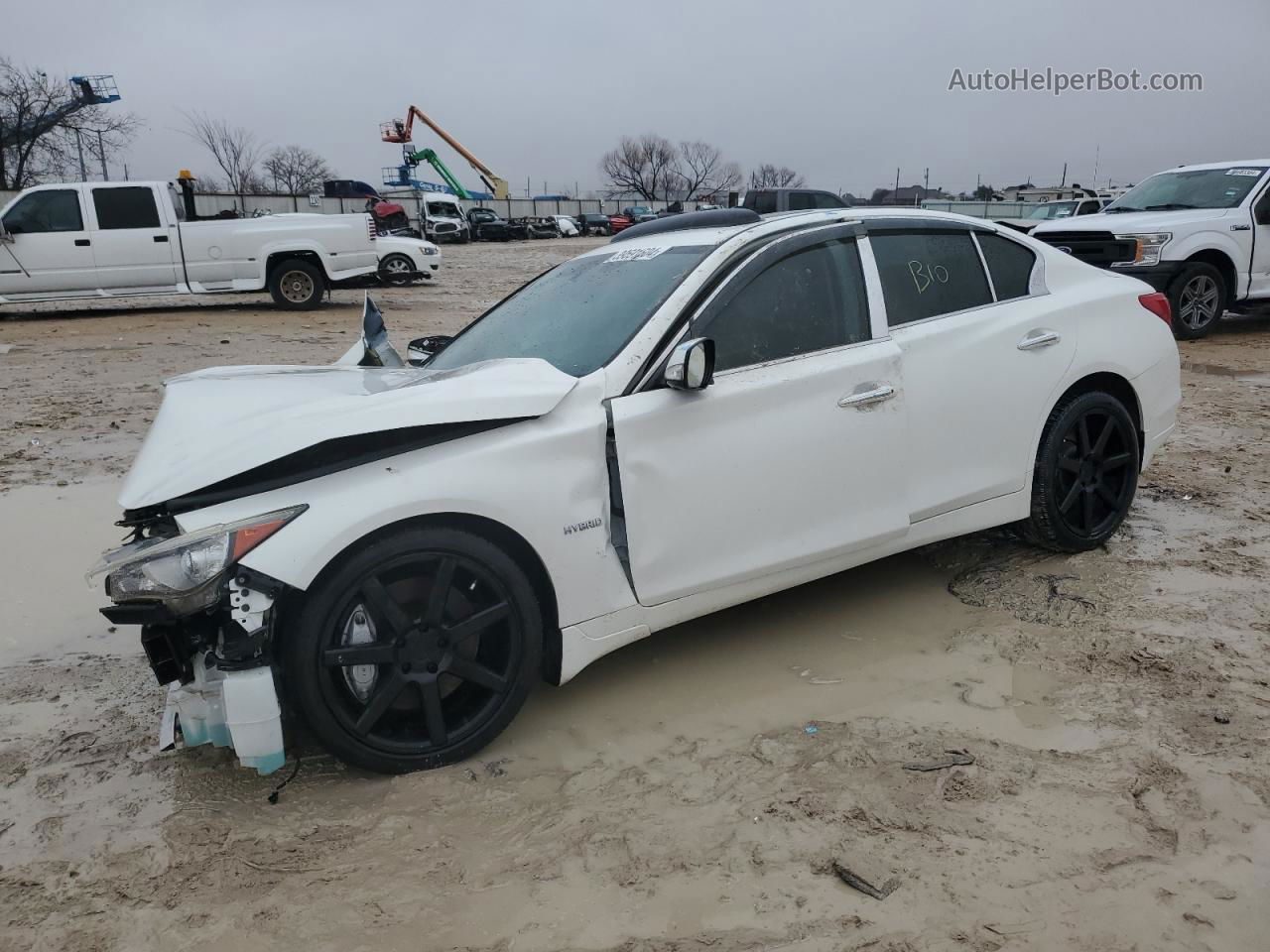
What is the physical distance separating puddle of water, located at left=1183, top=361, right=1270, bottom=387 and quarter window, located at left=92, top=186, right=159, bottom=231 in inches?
531

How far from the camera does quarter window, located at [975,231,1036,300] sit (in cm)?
416

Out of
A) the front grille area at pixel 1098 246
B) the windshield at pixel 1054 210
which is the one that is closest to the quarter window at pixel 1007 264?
the front grille area at pixel 1098 246

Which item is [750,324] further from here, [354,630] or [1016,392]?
[354,630]

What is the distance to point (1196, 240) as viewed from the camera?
10648mm

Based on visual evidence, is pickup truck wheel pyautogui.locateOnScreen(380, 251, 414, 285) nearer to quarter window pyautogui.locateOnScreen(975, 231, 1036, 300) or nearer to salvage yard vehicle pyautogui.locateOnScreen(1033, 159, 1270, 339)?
salvage yard vehicle pyautogui.locateOnScreen(1033, 159, 1270, 339)

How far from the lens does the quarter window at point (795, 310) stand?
3.34 metres

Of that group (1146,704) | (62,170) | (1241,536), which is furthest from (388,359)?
(62,170)

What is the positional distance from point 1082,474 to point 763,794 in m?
2.44

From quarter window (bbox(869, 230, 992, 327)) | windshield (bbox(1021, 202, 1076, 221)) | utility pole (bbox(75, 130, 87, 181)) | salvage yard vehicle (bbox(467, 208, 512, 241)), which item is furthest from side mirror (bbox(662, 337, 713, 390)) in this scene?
utility pole (bbox(75, 130, 87, 181))

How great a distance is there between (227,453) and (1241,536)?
469 cm

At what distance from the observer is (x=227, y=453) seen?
8.87 ft

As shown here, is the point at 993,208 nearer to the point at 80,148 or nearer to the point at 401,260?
the point at 401,260

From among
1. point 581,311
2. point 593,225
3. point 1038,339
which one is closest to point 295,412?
point 581,311

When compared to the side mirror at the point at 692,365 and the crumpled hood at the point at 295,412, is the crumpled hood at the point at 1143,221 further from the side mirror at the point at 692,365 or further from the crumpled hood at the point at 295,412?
the crumpled hood at the point at 295,412
